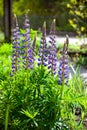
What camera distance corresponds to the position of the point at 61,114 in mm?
3088

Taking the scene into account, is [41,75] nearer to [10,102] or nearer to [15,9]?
[10,102]

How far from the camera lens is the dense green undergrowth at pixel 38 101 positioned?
2986 mm

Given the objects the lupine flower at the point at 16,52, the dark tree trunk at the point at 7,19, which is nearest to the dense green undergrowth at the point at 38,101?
the lupine flower at the point at 16,52

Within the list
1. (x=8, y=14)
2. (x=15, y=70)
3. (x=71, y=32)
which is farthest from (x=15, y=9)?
(x=15, y=70)

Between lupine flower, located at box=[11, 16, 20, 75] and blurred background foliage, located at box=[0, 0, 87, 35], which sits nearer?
lupine flower, located at box=[11, 16, 20, 75]

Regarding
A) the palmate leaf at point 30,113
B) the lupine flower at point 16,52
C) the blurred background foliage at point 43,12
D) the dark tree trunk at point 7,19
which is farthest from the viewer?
the blurred background foliage at point 43,12

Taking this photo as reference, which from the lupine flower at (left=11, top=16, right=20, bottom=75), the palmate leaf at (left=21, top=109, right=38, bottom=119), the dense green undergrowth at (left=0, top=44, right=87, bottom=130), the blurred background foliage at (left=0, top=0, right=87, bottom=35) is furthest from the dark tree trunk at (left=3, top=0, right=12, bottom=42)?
the blurred background foliage at (left=0, top=0, right=87, bottom=35)

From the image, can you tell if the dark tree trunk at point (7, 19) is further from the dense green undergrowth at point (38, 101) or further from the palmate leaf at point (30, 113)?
the palmate leaf at point (30, 113)

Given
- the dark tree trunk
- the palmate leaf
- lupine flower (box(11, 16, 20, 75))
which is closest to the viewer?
the palmate leaf

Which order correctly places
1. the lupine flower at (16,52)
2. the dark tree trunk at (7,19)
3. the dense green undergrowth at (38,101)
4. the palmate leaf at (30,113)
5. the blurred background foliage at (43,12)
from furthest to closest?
the blurred background foliage at (43,12)
the dark tree trunk at (7,19)
the lupine flower at (16,52)
the dense green undergrowth at (38,101)
the palmate leaf at (30,113)

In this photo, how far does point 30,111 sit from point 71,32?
17.4 m

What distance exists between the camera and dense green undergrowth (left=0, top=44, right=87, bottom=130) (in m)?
2.99

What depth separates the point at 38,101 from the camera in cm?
305

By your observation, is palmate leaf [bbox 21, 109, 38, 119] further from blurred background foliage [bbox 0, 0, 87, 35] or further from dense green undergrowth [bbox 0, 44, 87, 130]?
blurred background foliage [bbox 0, 0, 87, 35]
